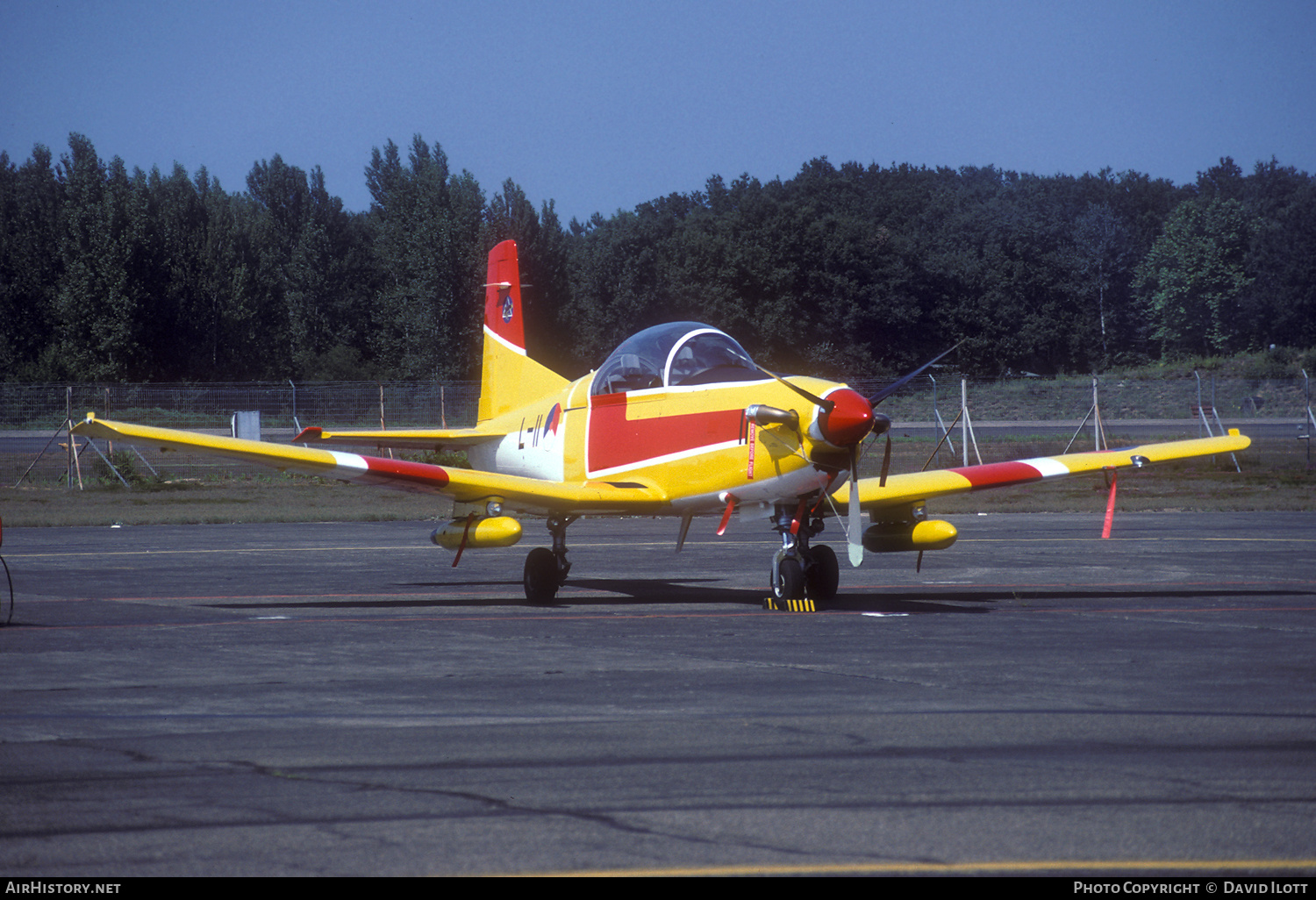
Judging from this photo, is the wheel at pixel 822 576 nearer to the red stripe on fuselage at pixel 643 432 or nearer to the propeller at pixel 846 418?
the propeller at pixel 846 418

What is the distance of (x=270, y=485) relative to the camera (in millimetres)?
33875

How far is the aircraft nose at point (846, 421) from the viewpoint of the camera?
10.9m

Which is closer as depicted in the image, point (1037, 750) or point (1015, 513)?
point (1037, 750)

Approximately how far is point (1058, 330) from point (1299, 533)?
6400 cm

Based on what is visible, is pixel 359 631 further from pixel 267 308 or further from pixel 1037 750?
pixel 267 308

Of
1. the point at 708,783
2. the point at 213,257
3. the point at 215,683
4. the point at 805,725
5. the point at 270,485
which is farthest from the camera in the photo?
the point at 213,257

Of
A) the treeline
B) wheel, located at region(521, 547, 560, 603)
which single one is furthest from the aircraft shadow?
the treeline

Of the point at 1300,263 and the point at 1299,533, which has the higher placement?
the point at 1300,263

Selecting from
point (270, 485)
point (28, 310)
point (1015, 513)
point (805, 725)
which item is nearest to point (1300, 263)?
point (1015, 513)

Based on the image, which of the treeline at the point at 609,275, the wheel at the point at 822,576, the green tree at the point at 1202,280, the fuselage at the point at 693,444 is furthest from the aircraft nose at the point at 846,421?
the green tree at the point at 1202,280

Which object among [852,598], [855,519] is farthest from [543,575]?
[855,519]

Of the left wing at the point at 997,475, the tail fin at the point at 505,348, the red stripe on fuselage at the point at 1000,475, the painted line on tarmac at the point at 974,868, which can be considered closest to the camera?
the painted line on tarmac at the point at 974,868

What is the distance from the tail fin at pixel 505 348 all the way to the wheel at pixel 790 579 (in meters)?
5.78

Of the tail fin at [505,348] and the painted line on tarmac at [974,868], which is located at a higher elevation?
the tail fin at [505,348]
